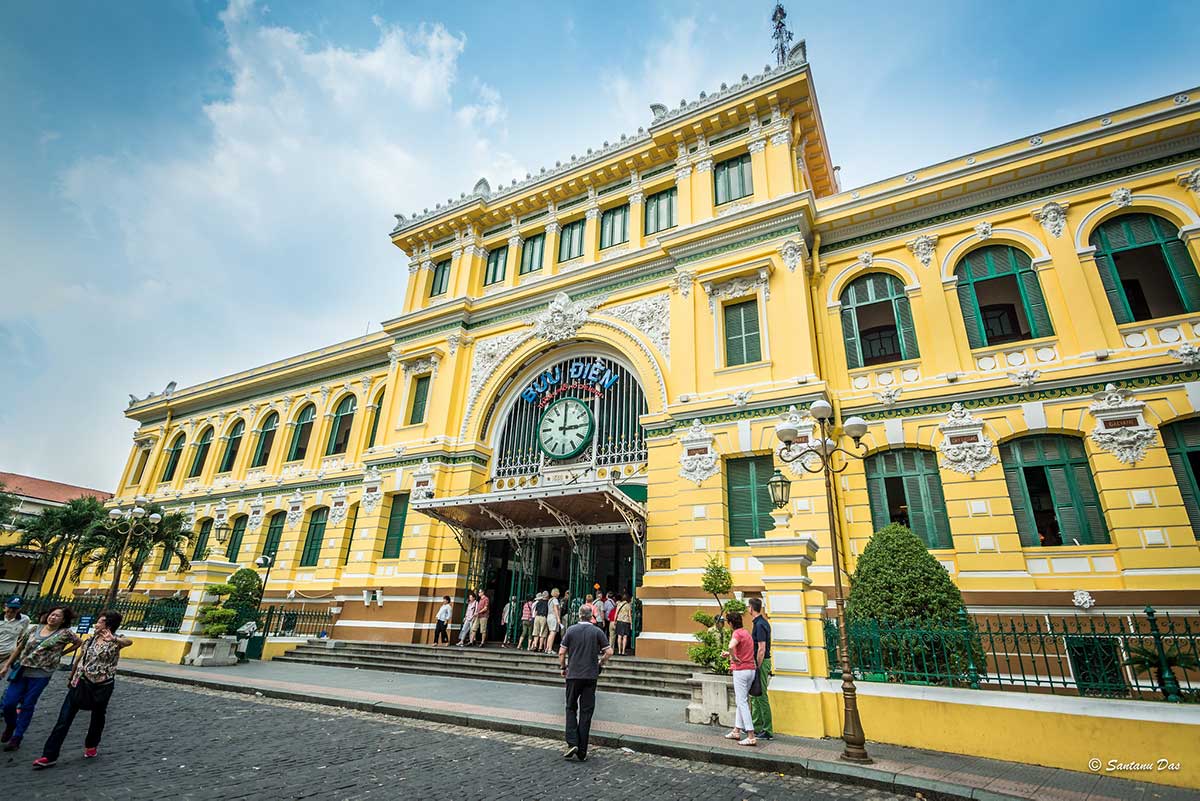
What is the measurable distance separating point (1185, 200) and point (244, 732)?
21.7 m

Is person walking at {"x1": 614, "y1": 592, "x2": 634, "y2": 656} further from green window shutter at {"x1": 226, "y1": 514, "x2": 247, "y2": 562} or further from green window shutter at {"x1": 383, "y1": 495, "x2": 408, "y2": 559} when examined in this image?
green window shutter at {"x1": 226, "y1": 514, "x2": 247, "y2": 562}

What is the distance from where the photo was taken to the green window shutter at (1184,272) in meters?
12.7

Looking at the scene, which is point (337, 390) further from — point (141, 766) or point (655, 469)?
point (141, 766)

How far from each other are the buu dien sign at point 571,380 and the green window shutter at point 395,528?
5.94 meters

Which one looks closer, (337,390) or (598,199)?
(598,199)

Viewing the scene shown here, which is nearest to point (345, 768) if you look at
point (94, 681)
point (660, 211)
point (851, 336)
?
point (94, 681)

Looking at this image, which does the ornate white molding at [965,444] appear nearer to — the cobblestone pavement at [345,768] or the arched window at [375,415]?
the cobblestone pavement at [345,768]

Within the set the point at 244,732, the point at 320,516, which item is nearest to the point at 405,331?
the point at 320,516

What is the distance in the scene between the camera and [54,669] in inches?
273

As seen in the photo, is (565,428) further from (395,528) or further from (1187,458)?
(1187,458)

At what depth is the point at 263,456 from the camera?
28.6 m

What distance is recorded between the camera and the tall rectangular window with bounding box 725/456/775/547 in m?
14.4

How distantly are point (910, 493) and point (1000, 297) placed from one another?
587cm

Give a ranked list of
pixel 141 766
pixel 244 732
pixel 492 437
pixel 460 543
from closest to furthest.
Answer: pixel 141 766, pixel 244 732, pixel 460 543, pixel 492 437
